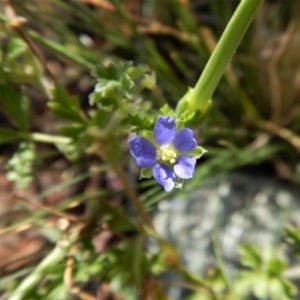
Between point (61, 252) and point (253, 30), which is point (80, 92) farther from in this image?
point (61, 252)

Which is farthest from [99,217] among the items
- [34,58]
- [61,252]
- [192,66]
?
[192,66]

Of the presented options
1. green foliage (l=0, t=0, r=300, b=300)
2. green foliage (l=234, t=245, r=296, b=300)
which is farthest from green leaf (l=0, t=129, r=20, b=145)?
green foliage (l=234, t=245, r=296, b=300)

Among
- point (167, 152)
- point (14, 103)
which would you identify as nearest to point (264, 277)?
point (167, 152)

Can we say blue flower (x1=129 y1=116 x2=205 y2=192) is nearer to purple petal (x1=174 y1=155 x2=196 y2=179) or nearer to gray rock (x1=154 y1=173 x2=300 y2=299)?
purple petal (x1=174 y1=155 x2=196 y2=179)

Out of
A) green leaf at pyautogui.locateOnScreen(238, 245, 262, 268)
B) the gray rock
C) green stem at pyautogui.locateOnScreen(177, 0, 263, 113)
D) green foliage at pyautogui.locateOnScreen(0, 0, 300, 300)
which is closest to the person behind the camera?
green stem at pyautogui.locateOnScreen(177, 0, 263, 113)

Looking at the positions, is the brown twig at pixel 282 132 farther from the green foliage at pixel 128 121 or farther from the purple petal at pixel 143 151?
the purple petal at pixel 143 151

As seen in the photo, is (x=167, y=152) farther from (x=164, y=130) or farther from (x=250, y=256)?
(x=250, y=256)

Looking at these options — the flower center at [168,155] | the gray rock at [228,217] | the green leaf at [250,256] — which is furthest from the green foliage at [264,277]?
the flower center at [168,155]
